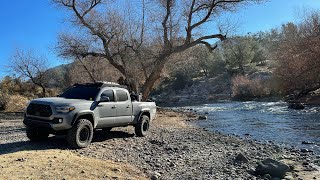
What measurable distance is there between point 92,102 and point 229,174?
4.89m

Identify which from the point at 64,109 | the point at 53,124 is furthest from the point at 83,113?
the point at 53,124

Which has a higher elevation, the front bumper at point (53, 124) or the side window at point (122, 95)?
the side window at point (122, 95)

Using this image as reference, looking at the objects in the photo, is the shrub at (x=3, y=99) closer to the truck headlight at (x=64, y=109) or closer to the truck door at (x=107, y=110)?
the truck door at (x=107, y=110)

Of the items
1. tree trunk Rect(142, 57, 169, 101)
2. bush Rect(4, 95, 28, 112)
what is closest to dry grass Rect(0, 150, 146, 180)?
tree trunk Rect(142, 57, 169, 101)

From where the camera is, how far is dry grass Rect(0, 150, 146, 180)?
734cm

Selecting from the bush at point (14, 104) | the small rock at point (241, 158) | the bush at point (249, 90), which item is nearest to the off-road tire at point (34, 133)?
the small rock at point (241, 158)

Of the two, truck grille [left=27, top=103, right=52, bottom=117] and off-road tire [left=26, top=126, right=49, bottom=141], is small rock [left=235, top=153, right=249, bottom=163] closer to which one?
truck grille [left=27, top=103, right=52, bottom=117]

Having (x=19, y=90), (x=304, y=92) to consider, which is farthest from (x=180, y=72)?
(x=19, y=90)

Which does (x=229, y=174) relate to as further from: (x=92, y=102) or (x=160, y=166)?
(x=92, y=102)

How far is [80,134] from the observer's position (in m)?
10.6

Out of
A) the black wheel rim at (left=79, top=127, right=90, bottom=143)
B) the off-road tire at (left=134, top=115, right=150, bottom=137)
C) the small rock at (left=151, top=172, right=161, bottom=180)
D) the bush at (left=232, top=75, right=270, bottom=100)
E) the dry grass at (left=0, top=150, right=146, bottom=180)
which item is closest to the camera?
the dry grass at (left=0, top=150, right=146, bottom=180)

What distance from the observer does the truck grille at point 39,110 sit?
33.3 feet

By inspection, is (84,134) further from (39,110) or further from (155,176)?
(155,176)

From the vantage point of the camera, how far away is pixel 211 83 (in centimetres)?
8181
